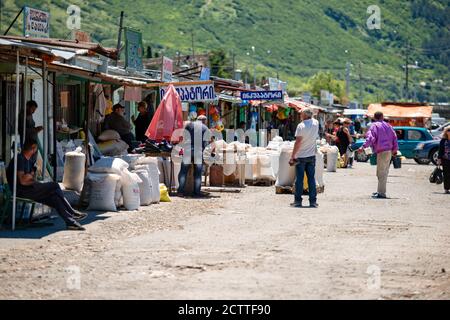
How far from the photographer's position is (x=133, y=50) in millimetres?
28609

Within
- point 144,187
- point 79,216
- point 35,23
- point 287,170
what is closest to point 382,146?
point 287,170

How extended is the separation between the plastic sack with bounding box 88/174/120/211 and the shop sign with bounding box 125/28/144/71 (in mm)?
11080

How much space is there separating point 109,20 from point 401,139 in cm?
13725

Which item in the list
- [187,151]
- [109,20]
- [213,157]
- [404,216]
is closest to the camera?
[404,216]

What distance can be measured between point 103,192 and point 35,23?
8.80 meters

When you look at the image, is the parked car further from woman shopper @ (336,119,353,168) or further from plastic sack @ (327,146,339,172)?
plastic sack @ (327,146,339,172)

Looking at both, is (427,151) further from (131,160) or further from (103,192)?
(103,192)

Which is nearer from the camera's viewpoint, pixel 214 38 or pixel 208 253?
pixel 208 253

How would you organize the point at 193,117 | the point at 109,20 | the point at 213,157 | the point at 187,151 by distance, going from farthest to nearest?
the point at 109,20, the point at 193,117, the point at 213,157, the point at 187,151

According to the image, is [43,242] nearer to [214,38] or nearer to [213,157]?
[213,157]

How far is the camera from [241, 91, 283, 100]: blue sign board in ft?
98.9

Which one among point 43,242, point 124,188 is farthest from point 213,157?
point 43,242

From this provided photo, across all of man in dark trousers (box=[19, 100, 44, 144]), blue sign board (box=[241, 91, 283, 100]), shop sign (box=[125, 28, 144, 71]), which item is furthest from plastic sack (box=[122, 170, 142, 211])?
blue sign board (box=[241, 91, 283, 100])

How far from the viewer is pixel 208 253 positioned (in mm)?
11406
